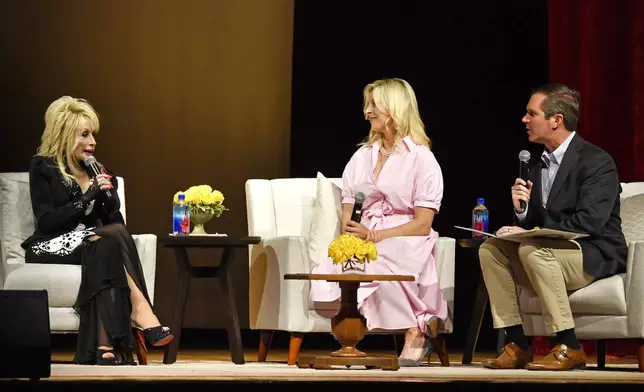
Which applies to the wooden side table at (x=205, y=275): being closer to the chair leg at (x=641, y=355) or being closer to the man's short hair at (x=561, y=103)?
the man's short hair at (x=561, y=103)

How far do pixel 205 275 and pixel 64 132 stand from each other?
99 centimetres

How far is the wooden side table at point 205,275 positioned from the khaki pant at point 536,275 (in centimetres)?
117

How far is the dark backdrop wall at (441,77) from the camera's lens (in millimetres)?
6695

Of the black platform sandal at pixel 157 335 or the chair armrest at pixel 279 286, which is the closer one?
the black platform sandal at pixel 157 335

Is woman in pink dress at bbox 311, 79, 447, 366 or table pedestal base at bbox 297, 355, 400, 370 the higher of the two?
woman in pink dress at bbox 311, 79, 447, 366

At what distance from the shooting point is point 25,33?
22.0 ft

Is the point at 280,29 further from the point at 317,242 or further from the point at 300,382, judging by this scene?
the point at 300,382

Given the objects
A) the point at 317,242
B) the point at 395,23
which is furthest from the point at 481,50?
the point at 317,242

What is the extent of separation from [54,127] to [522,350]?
2353 mm

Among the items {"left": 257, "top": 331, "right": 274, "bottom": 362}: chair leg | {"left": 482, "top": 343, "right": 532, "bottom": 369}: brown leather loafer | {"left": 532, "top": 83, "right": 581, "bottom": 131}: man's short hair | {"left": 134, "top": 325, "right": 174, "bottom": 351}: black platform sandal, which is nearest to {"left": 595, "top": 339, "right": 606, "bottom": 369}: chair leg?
{"left": 482, "top": 343, "right": 532, "bottom": 369}: brown leather loafer

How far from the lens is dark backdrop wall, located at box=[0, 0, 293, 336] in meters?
6.74

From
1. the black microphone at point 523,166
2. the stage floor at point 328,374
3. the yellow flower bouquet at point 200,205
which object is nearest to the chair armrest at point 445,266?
the stage floor at point 328,374

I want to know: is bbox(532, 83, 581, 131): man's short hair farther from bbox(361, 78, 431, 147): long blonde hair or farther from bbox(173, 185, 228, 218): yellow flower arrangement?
bbox(173, 185, 228, 218): yellow flower arrangement

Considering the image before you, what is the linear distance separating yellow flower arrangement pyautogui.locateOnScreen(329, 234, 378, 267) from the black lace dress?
1027mm
